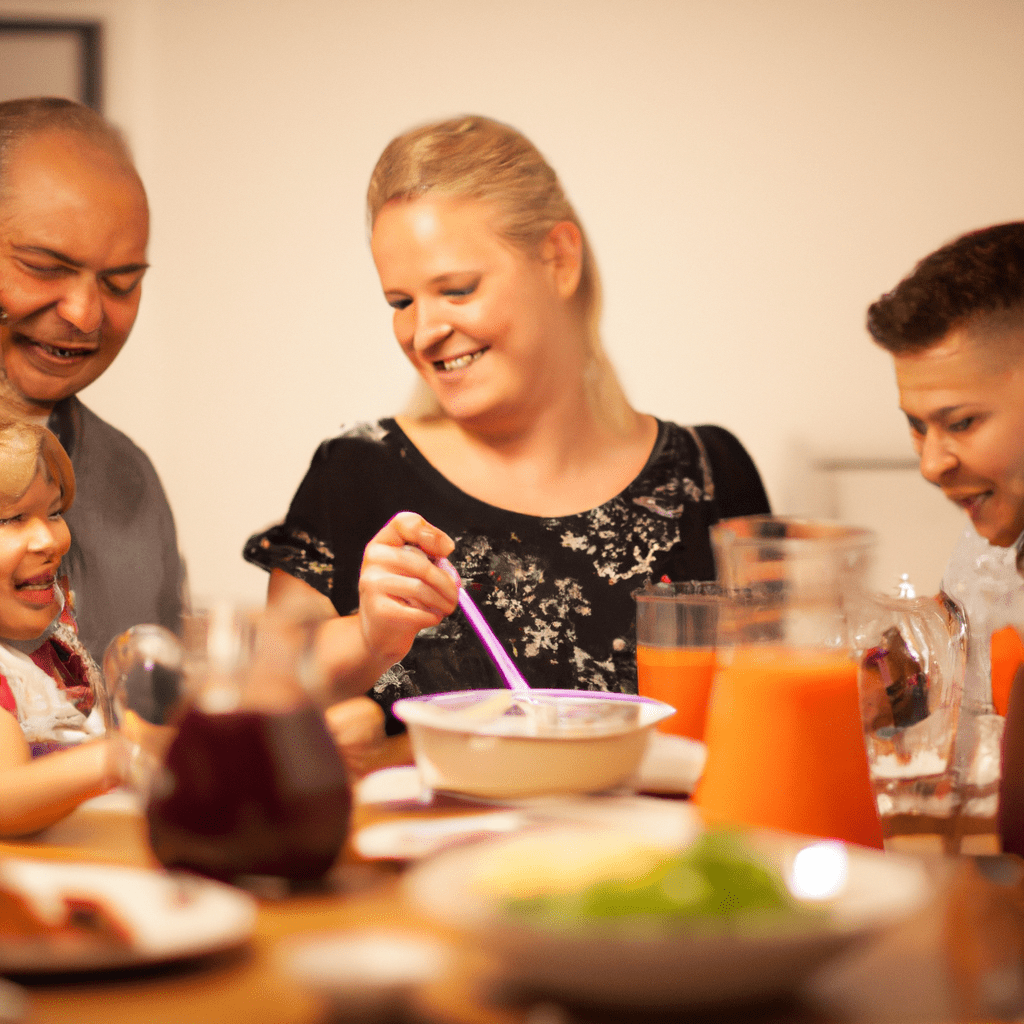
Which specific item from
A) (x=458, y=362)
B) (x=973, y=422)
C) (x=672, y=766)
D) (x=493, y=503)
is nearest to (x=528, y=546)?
(x=493, y=503)

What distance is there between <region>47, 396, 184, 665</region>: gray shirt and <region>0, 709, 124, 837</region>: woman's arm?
73 cm

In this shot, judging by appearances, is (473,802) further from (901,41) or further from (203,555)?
(901,41)

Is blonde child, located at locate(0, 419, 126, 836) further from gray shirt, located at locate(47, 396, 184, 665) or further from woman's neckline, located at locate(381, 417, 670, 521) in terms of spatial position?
woman's neckline, located at locate(381, 417, 670, 521)

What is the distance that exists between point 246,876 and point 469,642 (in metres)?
0.92

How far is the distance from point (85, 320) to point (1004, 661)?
4.22 ft

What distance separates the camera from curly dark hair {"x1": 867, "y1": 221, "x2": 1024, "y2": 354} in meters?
1.43

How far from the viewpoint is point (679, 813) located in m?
0.62

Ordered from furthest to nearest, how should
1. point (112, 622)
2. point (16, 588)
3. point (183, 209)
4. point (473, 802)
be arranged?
point (183, 209) → point (112, 622) → point (16, 588) → point (473, 802)

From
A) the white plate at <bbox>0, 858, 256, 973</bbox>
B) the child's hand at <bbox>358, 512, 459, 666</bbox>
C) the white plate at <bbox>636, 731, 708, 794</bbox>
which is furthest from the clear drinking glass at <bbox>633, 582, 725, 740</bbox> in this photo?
the white plate at <bbox>0, 858, 256, 973</bbox>

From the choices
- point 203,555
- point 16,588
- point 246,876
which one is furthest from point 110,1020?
point 203,555

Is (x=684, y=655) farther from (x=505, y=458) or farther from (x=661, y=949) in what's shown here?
(x=505, y=458)

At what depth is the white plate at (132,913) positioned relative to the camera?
0.40m

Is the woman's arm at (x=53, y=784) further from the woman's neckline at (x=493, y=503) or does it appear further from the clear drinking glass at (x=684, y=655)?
the woman's neckline at (x=493, y=503)

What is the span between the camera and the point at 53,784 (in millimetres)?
666
